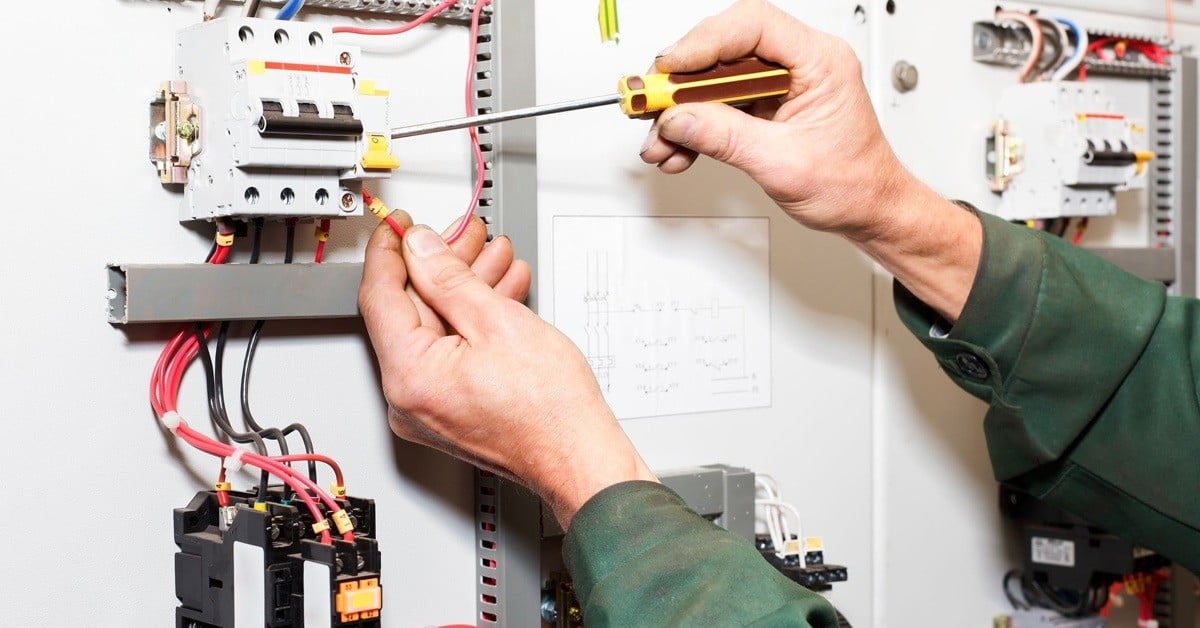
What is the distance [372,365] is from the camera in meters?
1.25

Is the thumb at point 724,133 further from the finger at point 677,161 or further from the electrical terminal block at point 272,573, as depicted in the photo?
the electrical terminal block at point 272,573

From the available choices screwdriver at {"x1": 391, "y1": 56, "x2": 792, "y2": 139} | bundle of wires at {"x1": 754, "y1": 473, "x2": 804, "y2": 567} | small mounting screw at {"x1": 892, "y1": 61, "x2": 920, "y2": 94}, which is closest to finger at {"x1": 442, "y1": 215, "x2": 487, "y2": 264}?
screwdriver at {"x1": 391, "y1": 56, "x2": 792, "y2": 139}

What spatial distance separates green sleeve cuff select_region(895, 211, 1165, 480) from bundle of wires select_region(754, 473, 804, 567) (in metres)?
0.29

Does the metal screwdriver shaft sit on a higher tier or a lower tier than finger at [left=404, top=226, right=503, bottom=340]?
higher

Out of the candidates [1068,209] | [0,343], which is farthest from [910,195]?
[0,343]

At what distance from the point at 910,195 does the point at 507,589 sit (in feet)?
2.07

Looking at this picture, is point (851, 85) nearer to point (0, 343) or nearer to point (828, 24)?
point (828, 24)

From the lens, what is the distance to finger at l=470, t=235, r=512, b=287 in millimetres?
1185

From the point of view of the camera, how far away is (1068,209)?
1680 mm

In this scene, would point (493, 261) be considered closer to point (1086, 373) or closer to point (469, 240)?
point (469, 240)

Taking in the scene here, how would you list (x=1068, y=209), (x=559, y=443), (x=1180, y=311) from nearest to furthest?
(x=559, y=443)
(x=1180, y=311)
(x=1068, y=209)

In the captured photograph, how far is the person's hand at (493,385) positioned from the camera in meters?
1.03

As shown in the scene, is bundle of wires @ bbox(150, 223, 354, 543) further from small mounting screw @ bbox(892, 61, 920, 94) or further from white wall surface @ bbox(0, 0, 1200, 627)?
small mounting screw @ bbox(892, 61, 920, 94)

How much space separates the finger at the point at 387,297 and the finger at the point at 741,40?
1.05ft
